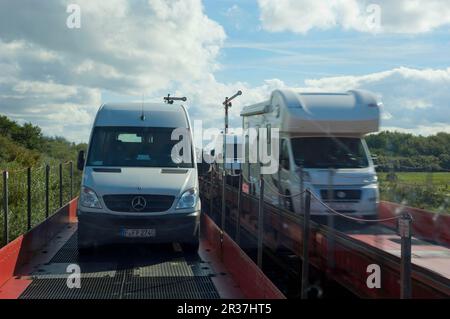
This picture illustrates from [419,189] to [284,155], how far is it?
9.52 ft

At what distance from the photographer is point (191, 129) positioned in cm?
1063

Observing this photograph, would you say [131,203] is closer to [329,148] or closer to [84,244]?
[84,244]

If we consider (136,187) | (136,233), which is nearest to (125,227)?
(136,233)

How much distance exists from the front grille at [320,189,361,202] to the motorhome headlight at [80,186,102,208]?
4.80 meters

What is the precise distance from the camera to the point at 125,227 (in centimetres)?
906

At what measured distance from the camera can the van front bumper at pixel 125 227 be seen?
903 cm

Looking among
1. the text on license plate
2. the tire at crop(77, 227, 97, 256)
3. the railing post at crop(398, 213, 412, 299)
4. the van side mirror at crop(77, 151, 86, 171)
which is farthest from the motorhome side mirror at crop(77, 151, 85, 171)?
the railing post at crop(398, 213, 412, 299)

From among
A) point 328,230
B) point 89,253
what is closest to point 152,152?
point 89,253

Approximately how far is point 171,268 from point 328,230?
241 centimetres

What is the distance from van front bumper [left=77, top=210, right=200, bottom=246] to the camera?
9.03 m

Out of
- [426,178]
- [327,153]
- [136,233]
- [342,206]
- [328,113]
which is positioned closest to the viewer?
[136,233]

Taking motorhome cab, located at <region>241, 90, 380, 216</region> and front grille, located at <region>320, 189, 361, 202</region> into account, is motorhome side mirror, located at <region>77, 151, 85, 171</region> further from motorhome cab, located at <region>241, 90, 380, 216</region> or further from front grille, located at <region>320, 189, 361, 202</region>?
front grille, located at <region>320, 189, 361, 202</region>

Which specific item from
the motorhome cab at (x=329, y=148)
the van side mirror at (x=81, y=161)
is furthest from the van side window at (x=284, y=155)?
the van side mirror at (x=81, y=161)
